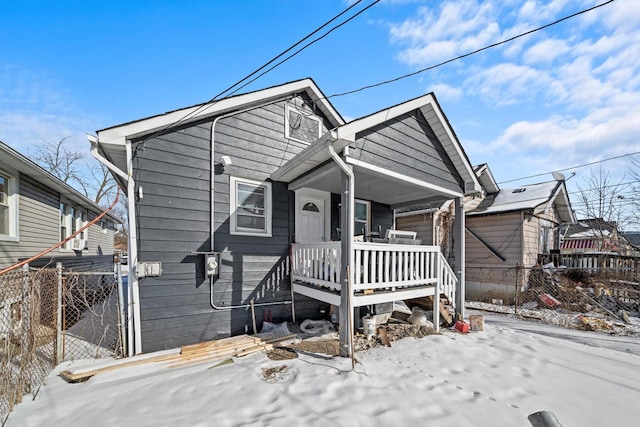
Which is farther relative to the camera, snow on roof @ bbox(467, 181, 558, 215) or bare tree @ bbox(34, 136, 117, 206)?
bare tree @ bbox(34, 136, 117, 206)

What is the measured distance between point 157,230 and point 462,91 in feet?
22.1

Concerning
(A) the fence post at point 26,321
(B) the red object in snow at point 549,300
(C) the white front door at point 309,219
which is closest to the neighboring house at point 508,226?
(B) the red object in snow at point 549,300

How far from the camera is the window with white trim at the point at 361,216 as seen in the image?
746 centimetres

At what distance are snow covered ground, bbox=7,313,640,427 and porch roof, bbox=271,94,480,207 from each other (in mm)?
2980

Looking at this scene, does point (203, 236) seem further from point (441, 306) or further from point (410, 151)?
point (441, 306)

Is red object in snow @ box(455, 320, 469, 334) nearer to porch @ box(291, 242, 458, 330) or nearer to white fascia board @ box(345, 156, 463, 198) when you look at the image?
porch @ box(291, 242, 458, 330)

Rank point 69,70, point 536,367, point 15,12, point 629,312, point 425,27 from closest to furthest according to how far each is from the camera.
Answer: point 536,367 < point 425,27 < point 15,12 < point 69,70 < point 629,312

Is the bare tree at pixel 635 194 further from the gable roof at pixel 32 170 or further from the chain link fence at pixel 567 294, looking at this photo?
the gable roof at pixel 32 170

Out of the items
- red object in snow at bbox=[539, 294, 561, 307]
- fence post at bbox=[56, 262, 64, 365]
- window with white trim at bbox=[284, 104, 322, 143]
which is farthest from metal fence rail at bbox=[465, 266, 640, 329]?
fence post at bbox=[56, 262, 64, 365]

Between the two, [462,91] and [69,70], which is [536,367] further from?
[69,70]

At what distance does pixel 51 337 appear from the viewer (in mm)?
4695

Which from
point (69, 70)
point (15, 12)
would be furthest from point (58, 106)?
point (15, 12)

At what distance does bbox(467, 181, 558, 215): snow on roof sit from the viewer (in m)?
10.3

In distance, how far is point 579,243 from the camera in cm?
2011
